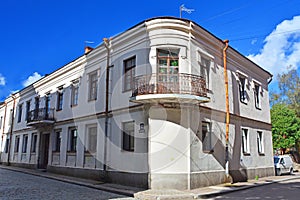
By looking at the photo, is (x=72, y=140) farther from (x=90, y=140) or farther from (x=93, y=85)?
(x=93, y=85)

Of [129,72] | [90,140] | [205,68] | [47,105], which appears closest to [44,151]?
[47,105]

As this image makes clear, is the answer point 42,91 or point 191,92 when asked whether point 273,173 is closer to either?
point 191,92

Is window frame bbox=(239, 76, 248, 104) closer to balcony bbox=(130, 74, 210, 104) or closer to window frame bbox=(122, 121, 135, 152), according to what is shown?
balcony bbox=(130, 74, 210, 104)

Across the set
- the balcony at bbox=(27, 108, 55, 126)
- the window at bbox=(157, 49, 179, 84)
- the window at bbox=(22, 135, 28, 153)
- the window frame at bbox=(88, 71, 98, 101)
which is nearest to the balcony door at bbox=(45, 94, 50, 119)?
the balcony at bbox=(27, 108, 55, 126)

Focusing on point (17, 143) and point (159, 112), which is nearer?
point (159, 112)

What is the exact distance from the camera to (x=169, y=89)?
10.9m

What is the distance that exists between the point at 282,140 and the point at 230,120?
46.0ft

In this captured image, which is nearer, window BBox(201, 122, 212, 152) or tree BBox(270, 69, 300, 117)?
window BBox(201, 122, 212, 152)

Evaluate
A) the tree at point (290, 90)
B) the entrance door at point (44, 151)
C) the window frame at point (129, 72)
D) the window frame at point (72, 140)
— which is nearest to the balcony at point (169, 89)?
the window frame at point (129, 72)

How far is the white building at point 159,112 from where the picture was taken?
11102mm

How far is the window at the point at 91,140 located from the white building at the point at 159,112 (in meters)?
0.06

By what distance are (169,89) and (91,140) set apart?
622cm

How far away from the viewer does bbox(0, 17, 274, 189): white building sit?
11.1 meters

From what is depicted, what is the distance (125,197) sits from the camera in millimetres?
9602
